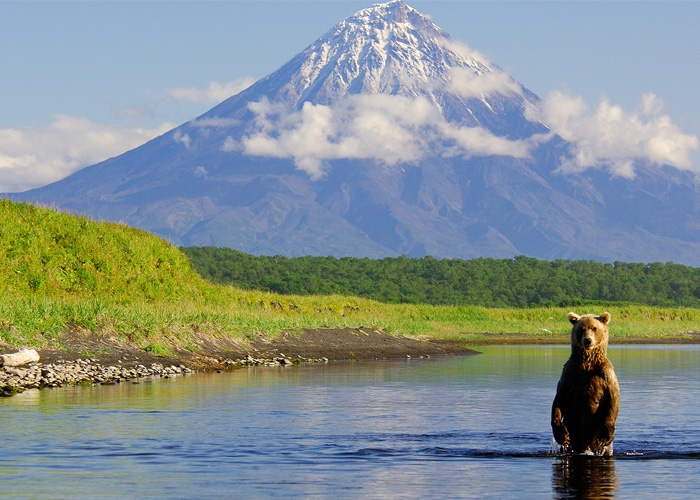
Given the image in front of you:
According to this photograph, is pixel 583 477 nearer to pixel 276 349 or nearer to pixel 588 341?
pixel 588 341

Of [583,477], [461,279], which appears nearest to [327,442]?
[583,477]

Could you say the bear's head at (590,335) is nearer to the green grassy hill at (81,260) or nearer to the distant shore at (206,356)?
the distant shore at (206,356)

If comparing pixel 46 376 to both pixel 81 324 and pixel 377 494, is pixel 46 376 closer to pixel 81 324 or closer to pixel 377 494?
pixel 81 324

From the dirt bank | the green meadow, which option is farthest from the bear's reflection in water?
the green meadow

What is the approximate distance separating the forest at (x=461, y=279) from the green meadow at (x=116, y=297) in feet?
199

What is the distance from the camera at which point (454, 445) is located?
20.2 meters

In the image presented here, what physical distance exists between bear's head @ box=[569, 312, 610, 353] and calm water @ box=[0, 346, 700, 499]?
1.82m

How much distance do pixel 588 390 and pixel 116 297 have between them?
104 ft

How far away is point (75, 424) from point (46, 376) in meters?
8.37

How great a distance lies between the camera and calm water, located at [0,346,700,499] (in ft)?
52.0

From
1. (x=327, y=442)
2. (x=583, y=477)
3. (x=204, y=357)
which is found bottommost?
(x=583, y=477)

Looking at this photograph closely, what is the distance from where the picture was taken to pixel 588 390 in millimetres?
16953

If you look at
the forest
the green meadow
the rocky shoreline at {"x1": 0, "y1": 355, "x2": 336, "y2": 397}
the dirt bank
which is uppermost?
the forest

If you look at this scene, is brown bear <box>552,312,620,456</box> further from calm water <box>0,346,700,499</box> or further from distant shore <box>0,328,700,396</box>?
distant shore <box>0,328,700,396</box>
